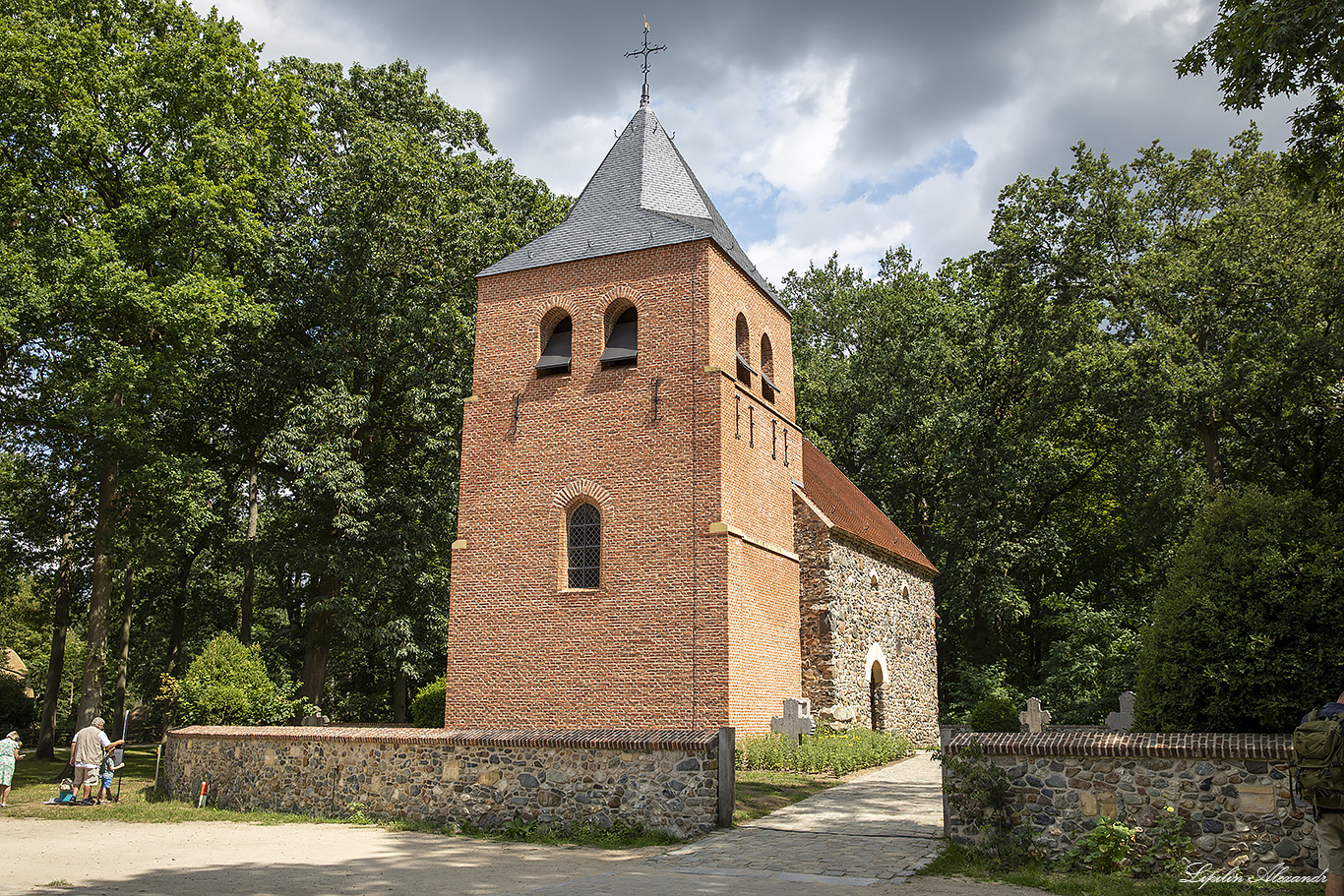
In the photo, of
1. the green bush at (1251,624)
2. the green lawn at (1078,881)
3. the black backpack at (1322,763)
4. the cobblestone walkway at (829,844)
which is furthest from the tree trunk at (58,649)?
the black backpack at (1322,763)

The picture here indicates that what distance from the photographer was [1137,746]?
8531mm

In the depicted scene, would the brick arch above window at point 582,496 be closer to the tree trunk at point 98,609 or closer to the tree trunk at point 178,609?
the tree trunk at point 98,609

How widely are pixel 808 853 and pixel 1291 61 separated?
10118 millimetres

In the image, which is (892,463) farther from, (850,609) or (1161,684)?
(1161,684)

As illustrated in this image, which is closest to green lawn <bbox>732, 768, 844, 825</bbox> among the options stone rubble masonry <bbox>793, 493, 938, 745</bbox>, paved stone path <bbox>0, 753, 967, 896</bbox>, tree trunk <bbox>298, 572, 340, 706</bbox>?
paved stone path <bbox>0, 753, 967, 896</bbox>

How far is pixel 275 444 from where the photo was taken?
2192 centimetres

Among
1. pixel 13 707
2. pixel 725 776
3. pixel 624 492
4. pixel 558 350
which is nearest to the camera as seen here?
pixel 725 776

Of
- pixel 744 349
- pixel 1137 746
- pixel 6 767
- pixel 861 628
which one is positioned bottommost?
pixel 6 767

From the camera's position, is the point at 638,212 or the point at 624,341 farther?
the point at 638,212

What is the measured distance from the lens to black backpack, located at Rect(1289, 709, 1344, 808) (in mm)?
6812

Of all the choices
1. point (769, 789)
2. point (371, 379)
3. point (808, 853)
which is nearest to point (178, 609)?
point (371, 379)

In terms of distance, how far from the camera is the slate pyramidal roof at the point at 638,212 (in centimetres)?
1802

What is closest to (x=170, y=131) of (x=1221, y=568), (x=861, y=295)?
(x=1221, y=568)

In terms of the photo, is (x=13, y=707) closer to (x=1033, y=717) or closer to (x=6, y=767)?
(x=6, y=767)
